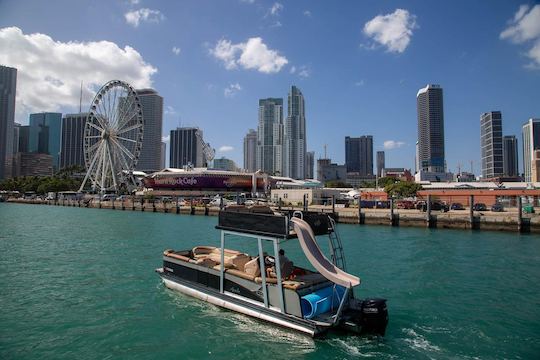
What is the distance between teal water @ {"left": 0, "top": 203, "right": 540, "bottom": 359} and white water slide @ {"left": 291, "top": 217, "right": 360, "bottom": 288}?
197 centimetres

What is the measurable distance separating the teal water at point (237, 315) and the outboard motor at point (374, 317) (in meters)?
0.38

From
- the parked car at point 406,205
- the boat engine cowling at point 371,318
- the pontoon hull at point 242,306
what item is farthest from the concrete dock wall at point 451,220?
the pontoon hull at point 242,306

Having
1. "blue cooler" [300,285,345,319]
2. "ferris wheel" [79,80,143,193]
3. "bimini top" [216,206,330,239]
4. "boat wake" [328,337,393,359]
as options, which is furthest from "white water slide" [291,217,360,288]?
"ferris wheel" [79,80,143,193]

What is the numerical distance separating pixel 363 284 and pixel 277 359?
27.2 ft

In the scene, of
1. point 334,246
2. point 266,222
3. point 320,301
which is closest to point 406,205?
point 334,246

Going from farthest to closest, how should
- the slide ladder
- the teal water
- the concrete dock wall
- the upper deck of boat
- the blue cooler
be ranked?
the concrete dock wall
the slide ladder
the upper deck of boat
the blue cooler
the teal water

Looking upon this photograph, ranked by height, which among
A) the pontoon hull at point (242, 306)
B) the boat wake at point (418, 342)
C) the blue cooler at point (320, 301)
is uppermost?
the blue cooler at point (320, 301)

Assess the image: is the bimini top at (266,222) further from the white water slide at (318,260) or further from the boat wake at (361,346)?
the boat wake at (361,346)

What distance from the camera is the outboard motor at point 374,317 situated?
426 inches

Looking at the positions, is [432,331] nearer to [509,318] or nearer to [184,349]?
[509,318]

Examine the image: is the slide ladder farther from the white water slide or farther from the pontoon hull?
the pontoon hull

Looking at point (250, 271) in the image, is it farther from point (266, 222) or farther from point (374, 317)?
point (374, 317)

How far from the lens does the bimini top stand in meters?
11.3

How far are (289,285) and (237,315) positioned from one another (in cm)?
271
